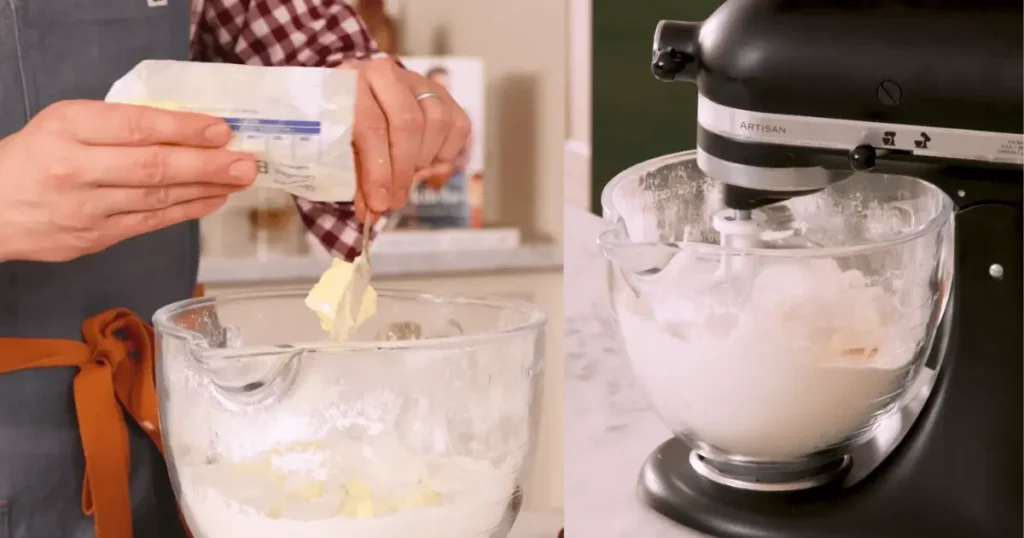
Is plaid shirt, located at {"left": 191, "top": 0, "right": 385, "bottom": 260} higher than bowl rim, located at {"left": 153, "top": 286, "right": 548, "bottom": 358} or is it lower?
higher

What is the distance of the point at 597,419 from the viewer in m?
0.56

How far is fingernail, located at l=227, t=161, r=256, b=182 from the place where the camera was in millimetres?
467

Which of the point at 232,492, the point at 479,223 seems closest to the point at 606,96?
the point at 232,492

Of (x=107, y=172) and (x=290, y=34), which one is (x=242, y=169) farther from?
(x=290, y=34)

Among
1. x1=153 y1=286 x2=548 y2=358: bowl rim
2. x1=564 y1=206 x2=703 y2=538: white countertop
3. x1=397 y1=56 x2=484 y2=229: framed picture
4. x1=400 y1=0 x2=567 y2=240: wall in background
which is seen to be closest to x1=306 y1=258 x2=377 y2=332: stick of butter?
x1=153 y1=286 x2=548 y2=358: bowl rim

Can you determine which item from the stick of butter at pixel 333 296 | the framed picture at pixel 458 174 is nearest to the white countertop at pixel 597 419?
the stick of butter at pixel 333 296

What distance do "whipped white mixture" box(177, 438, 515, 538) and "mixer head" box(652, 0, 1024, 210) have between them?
0.17 metres

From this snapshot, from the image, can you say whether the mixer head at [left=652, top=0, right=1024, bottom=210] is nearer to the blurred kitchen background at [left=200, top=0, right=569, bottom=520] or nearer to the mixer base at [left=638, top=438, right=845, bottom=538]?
the mixer base at [left=638, top=438, right=845, bottom=538]

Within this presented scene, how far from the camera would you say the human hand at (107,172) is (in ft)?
1.49

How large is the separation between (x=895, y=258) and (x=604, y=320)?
0.74 ft

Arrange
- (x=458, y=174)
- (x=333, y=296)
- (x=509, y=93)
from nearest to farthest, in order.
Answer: (x=333, y=296) < (x=509, y=93) < (x=458, y=174)

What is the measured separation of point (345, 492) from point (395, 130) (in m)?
0.19

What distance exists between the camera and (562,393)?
61cm

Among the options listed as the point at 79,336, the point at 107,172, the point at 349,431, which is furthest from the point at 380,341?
the point at 79,336
